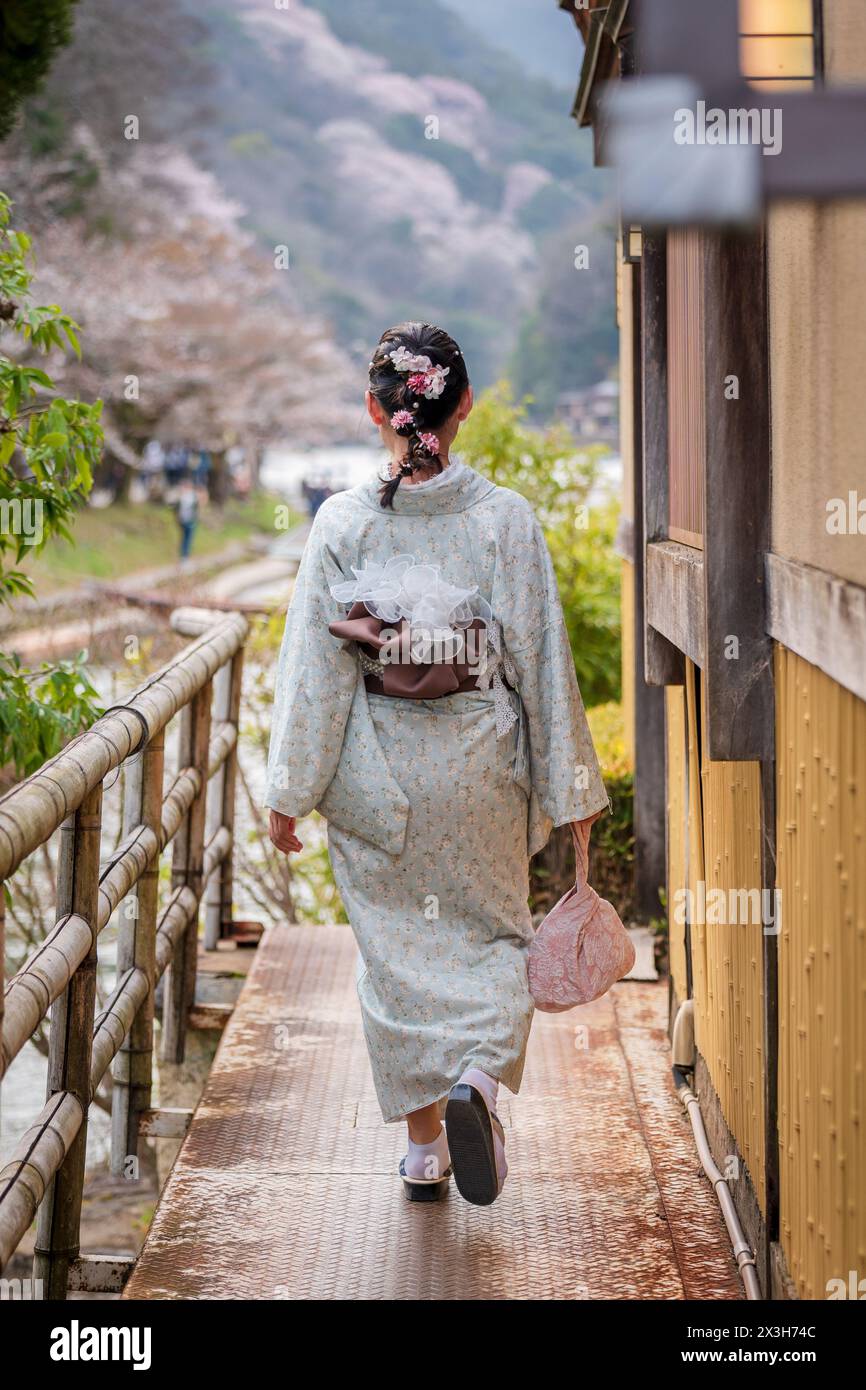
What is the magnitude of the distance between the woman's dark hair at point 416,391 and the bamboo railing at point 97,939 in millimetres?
726

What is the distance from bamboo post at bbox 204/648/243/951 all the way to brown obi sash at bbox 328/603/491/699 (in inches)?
77.5

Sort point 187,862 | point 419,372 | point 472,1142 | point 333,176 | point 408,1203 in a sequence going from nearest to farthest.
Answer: point 472,1142 → point 419,372 → point 408,1203 → point 187,862 → point 333,176

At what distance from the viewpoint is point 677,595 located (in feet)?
9.43

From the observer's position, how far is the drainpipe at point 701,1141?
2492mm

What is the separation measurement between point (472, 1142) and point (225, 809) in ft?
7.68

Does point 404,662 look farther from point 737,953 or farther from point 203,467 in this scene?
point 203,467

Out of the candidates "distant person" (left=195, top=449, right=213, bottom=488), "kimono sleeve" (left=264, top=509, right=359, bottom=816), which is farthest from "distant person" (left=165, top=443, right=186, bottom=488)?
"kimono sleeve" (left=264, top=509, right=359, bottom=816)

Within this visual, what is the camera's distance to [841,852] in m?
1.83

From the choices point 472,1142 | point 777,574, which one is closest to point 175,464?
point 472,1142

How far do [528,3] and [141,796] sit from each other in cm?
5697

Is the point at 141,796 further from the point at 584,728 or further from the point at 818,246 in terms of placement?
the point at 818,246

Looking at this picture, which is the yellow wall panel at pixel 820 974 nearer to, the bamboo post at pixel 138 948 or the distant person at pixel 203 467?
the bamboo post at pixel 138 948

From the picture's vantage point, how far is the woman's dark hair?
111 inches
